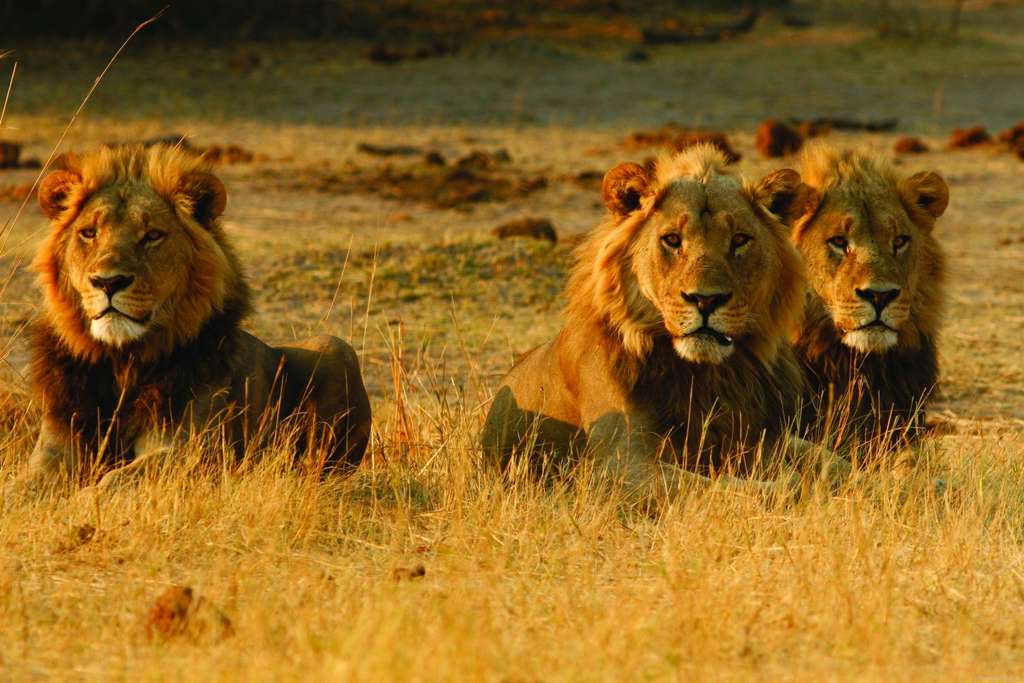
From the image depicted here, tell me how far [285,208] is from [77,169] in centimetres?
689

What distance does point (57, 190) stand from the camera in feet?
19.3

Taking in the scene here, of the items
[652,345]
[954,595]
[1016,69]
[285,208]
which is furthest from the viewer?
[1016,69]

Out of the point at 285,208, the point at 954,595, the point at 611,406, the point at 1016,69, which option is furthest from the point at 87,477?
the point at 1016,69

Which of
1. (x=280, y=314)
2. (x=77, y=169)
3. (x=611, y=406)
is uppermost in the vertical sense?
(x=77, y=169)

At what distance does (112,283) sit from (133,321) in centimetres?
15

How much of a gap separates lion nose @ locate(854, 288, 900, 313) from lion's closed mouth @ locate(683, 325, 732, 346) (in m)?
0.79

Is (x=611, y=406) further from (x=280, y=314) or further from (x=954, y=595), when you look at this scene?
(x=280, y=314)

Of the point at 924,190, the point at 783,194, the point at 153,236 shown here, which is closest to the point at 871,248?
the point at 924,190

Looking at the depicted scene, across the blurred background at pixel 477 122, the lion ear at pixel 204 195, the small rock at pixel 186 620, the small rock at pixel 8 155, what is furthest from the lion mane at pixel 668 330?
the small rock at pixel 8 155

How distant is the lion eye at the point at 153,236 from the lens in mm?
5789

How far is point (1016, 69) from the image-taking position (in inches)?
806

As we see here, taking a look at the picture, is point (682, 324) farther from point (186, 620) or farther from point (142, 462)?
point (186, 620)

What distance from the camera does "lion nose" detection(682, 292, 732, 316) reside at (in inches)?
214

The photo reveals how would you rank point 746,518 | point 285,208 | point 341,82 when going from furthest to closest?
point 341,82, point 285,208, point 746,518
